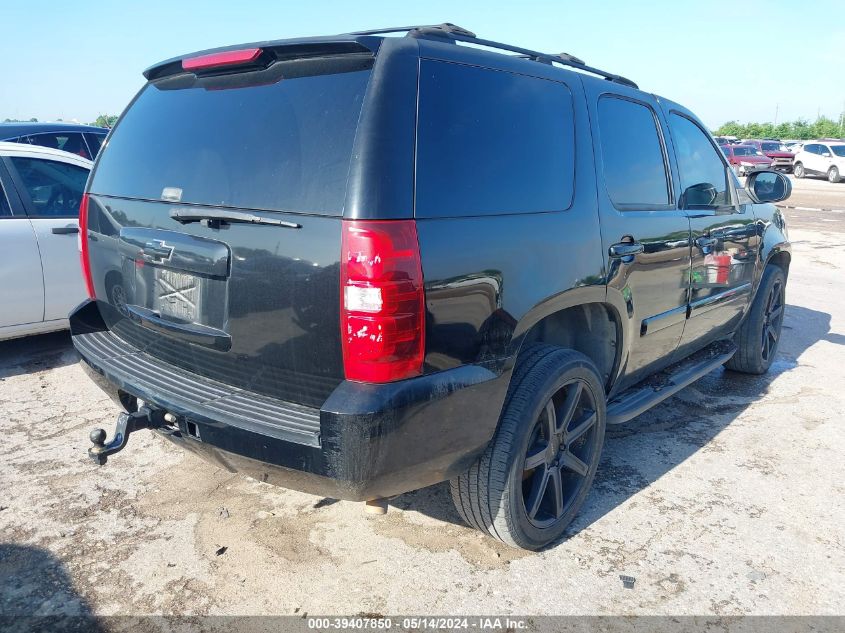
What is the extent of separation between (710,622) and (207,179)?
8.08 feet

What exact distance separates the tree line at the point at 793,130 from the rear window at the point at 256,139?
206 feet

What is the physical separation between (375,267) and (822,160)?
34.2m

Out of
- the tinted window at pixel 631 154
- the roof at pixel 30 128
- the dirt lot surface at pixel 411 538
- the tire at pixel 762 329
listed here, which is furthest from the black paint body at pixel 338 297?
the roof at pixel 30 128

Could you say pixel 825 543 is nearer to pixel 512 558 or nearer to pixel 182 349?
pixel 512 558

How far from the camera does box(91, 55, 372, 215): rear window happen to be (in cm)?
212

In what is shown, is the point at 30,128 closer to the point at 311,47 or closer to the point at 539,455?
the point at 311,47

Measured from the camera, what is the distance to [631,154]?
3.36 metres

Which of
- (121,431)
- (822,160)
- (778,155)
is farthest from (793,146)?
(121,431)

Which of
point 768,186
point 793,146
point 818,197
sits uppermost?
point 793,146

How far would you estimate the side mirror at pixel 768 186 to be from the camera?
15.5ft

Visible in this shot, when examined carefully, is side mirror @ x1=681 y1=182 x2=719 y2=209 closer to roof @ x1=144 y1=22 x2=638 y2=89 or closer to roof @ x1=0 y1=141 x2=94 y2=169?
roof @ x1=144 y1=22 x2=638 y2=89

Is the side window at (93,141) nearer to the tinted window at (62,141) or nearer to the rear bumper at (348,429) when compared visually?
the tinted window at (62,141)

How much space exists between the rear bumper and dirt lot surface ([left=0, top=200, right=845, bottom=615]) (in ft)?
1.89

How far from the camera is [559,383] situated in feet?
8.93
